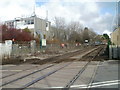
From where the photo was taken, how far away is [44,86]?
8805mm

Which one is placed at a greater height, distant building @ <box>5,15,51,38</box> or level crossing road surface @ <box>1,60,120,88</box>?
distant building @ <box>5,15,51,38</box>

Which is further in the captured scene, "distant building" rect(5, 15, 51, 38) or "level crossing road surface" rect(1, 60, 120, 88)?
"distant building" rect(5, 15, 51, 38)

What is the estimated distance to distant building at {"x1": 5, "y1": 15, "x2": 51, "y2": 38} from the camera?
78887mm

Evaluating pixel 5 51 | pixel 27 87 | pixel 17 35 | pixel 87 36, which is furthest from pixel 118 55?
pixel 87 36

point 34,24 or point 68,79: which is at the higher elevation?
point 34,24

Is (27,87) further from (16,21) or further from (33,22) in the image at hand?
(16,21)

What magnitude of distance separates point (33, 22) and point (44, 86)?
72.7 meters

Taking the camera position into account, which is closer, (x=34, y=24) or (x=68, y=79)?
(x=68, y=79)

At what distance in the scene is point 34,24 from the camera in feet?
261

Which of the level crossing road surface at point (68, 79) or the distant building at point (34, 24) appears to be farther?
the distant building at point (34, 24)

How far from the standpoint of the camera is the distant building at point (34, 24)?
78.9 m

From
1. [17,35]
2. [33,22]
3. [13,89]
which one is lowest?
[13,89]

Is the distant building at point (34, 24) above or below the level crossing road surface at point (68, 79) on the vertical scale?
above

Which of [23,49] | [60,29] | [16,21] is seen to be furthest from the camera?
[60,29]
